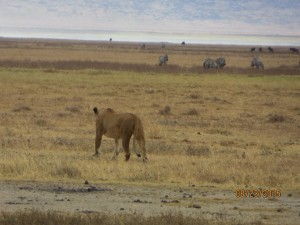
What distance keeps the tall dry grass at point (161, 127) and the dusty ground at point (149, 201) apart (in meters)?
0.90

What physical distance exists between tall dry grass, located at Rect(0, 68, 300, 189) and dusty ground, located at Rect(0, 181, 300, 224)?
0.90 m

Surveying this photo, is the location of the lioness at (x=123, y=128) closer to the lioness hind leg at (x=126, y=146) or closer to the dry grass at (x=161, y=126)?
the lioness hind leg at (x=126, y=146)

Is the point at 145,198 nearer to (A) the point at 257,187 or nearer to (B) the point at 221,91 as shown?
(A) the point at 257,187

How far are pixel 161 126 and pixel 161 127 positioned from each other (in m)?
0.30

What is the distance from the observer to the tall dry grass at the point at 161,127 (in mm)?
13453

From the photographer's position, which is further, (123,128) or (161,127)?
(161,127)

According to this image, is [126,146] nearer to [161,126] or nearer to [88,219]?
[88,219]

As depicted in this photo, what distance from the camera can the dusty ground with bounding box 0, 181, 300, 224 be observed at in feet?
33.1

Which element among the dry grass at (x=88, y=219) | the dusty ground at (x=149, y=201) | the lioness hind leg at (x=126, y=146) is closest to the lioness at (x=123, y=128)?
the lioness hind leg at (x=126, y=146)

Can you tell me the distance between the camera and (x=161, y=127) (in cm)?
2258

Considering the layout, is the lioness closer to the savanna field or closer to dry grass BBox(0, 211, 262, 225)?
the savanna field

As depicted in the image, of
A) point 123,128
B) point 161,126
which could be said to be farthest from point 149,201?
point 161,126
